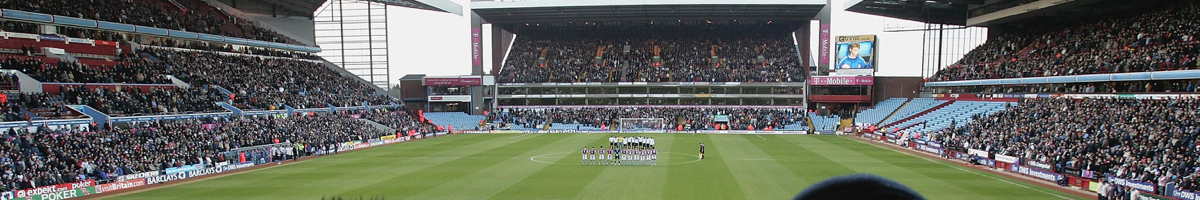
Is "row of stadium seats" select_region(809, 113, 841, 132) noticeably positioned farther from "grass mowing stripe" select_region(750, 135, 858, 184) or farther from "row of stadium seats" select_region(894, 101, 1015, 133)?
"grass mowing stripe" select_region(750, 135, 858, 184)

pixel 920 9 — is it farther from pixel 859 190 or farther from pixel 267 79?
pixel 859 190

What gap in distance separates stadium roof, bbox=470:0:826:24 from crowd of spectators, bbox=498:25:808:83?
15.9 ft

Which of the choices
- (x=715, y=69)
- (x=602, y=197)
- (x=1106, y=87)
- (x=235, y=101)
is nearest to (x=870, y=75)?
(x=715, y=69)

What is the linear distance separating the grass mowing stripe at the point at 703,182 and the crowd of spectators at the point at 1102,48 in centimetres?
2178

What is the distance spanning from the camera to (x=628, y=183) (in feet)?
74.7

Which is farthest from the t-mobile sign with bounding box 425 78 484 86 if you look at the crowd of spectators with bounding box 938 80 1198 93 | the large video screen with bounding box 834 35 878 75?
the crowd of spectators with bounding box 938 80 1198 93

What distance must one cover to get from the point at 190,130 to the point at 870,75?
54763 millimetres

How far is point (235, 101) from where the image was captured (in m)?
40.0

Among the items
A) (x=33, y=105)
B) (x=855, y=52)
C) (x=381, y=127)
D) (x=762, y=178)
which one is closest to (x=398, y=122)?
(x=381, y=127)

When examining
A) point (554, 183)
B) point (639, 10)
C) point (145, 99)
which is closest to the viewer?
point (554, 183)

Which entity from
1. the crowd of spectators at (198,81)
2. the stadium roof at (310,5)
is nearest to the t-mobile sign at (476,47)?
the stadium roof at (310,5)

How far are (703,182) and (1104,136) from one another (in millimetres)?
16833

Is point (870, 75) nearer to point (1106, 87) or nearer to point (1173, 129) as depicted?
point (1106, 87)

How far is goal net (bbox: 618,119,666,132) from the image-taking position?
5862cm
